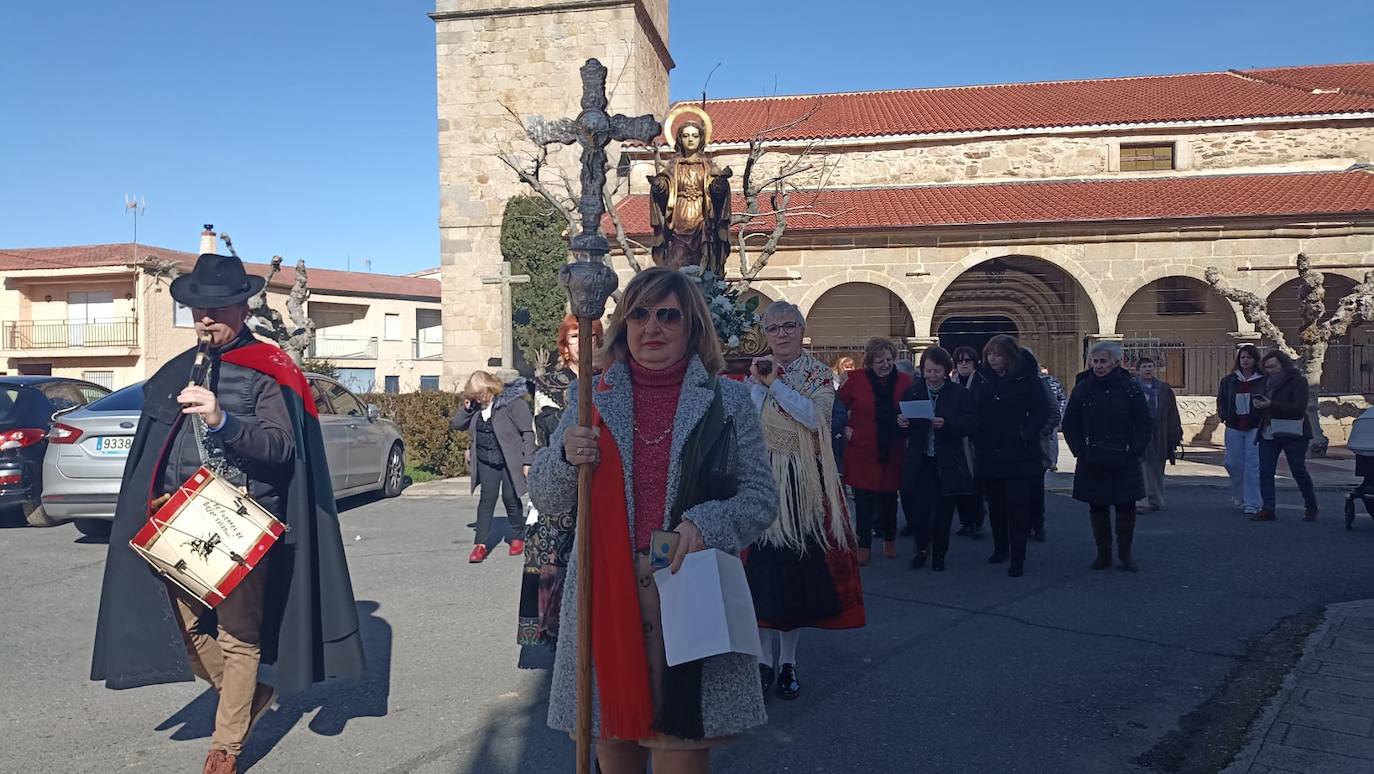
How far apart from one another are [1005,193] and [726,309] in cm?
1764

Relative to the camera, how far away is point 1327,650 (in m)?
4.89

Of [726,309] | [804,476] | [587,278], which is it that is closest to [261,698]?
[587,278]

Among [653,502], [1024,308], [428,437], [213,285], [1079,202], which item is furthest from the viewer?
[1024,308]

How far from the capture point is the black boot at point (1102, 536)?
7203 millimetres

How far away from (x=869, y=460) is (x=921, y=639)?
204 cm

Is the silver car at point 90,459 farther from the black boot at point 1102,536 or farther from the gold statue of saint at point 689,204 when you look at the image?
the black boot at point 1102,536

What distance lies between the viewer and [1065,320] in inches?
869

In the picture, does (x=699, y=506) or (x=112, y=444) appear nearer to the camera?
(x=699, y=506)

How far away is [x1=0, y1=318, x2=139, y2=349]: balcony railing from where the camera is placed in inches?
1467

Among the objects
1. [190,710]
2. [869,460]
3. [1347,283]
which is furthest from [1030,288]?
[190,710]

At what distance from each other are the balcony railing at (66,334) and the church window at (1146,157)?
33645 mm

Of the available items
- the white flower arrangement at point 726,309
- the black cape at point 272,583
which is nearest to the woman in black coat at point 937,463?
the white flower arrangement at point 726,309

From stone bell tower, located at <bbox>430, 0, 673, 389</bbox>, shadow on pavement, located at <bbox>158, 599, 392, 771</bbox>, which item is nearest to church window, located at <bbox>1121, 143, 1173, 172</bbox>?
stone bell tower, located at <bbox>430, 0, 673, 389</bbox>

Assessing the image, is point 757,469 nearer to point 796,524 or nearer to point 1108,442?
point 796,524
